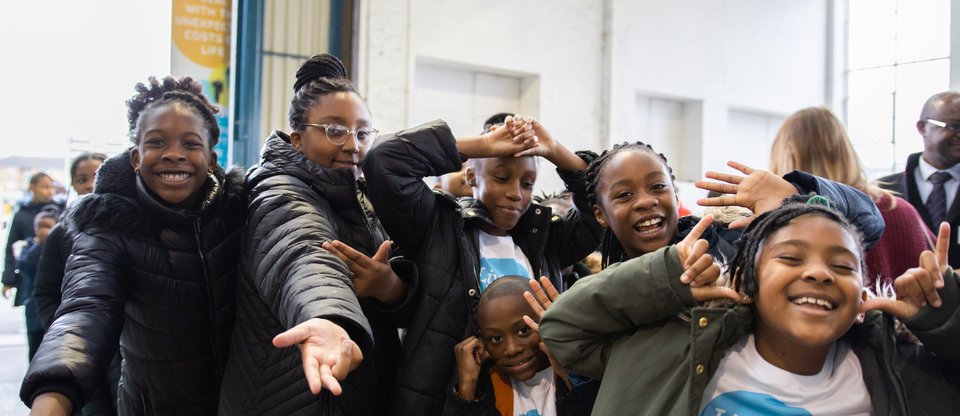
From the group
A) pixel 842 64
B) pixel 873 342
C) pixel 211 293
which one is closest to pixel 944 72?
pixel 842 64

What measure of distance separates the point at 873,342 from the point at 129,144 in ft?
6.22

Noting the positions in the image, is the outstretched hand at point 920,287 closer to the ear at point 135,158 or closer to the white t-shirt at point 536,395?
the white t-shirt at point 536,395

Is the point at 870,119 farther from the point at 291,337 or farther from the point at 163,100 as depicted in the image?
the point at 291,337

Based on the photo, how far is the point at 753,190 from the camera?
71.1 inches

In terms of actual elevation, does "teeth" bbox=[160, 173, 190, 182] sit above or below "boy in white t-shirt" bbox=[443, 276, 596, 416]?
above


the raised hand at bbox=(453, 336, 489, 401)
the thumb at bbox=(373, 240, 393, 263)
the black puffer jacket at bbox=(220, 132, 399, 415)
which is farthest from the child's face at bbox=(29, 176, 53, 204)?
the raised hand at bbox=(453, 336, 489, 401)

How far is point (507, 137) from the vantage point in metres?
2.04

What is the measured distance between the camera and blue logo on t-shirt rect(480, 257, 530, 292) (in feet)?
6.59

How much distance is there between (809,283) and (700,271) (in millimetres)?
229

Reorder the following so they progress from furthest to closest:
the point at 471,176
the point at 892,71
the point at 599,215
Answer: the point at 892,71 → the point at 471,176 → the point at 599,215

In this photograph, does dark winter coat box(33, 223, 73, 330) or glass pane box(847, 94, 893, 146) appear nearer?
dark winter coat box(33, 223, 73, 330)

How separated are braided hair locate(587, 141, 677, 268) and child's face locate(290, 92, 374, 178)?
0.67 metres

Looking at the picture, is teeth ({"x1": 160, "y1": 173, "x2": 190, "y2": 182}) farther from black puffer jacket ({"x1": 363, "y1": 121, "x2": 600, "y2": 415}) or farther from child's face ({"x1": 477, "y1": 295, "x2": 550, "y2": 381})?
child's face ({"x1": 477, "y1": 295, "x2": 550, "y2": 381})

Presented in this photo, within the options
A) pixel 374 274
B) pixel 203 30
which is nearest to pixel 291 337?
pixel 374 274
